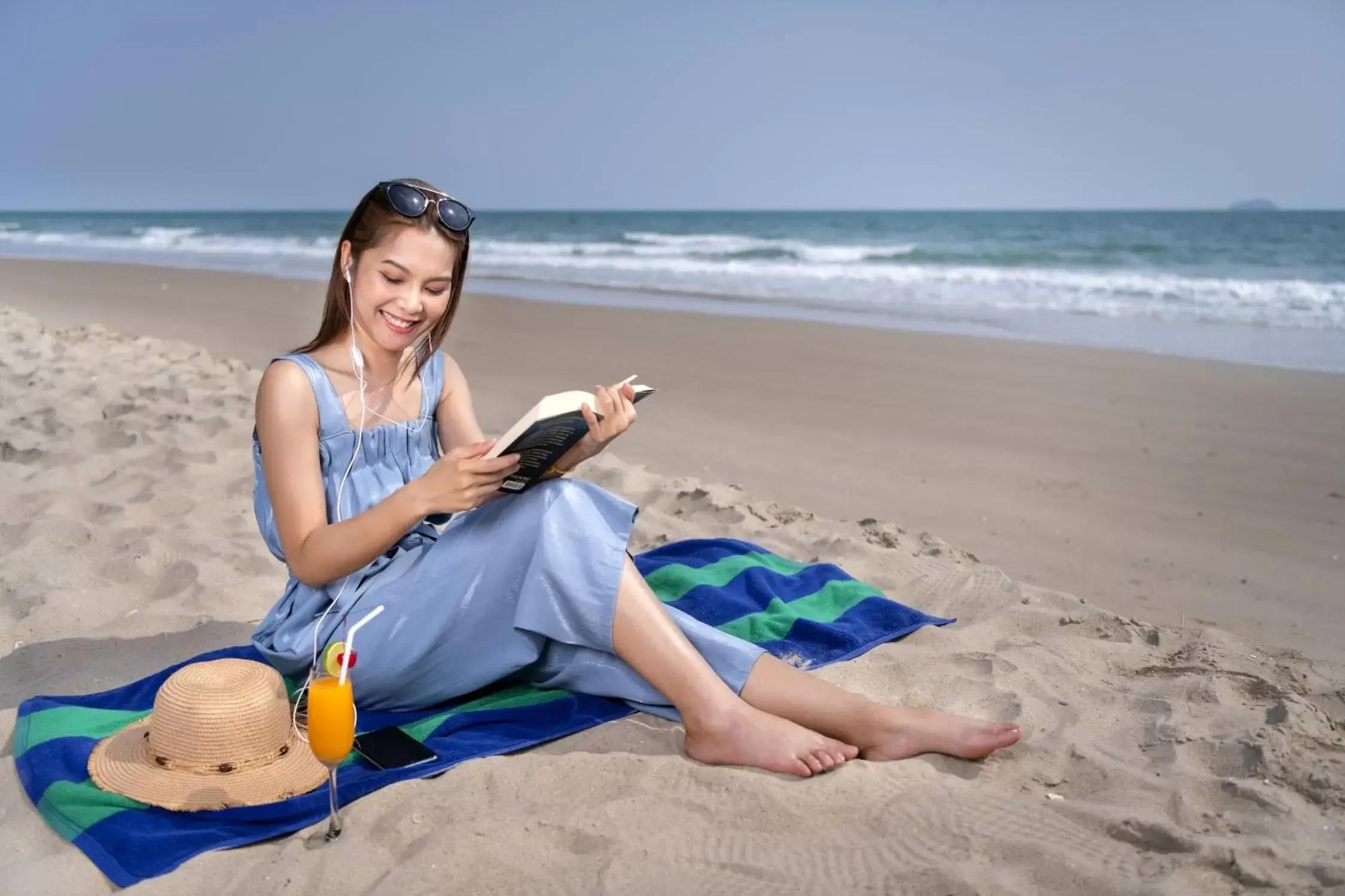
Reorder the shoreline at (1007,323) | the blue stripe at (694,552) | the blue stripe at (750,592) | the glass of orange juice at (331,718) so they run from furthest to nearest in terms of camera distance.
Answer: the shoreline at (1007,323) → the blue stripe at (694,552) → the blue stripe at (750,592) → the glass of orange juice at (331,718)

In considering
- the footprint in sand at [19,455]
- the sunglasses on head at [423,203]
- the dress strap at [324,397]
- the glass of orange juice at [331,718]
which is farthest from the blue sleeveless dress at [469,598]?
the footprint in sand at [19,455]

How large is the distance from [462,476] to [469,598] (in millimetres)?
353

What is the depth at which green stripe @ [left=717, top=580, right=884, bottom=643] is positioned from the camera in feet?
10.4

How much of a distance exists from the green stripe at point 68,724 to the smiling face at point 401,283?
1050 mm

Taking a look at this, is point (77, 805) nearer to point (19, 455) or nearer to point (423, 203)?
point (423, 203)

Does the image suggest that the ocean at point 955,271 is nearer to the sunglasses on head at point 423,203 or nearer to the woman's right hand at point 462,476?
the sunglasses on head at point 423,203

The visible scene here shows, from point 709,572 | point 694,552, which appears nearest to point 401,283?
point 709,572

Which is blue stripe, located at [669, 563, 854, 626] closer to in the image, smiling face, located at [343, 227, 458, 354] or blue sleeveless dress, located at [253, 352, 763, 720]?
blue sleeveless dress, located at [253, 352, 763, 720]

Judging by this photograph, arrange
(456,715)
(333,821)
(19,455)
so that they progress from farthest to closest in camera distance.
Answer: (19,455) → (456,715) → (333,821)

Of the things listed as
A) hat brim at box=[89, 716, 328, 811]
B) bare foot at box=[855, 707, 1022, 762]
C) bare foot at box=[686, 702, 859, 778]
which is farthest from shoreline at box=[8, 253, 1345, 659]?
hat brim at box=[89, 716, 328, 811]

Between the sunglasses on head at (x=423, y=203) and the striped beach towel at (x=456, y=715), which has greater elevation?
the sunglasses on head at (x=423, y=203)

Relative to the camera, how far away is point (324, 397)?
250 cm

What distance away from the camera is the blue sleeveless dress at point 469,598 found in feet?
7.77

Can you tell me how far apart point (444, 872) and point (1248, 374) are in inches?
280
